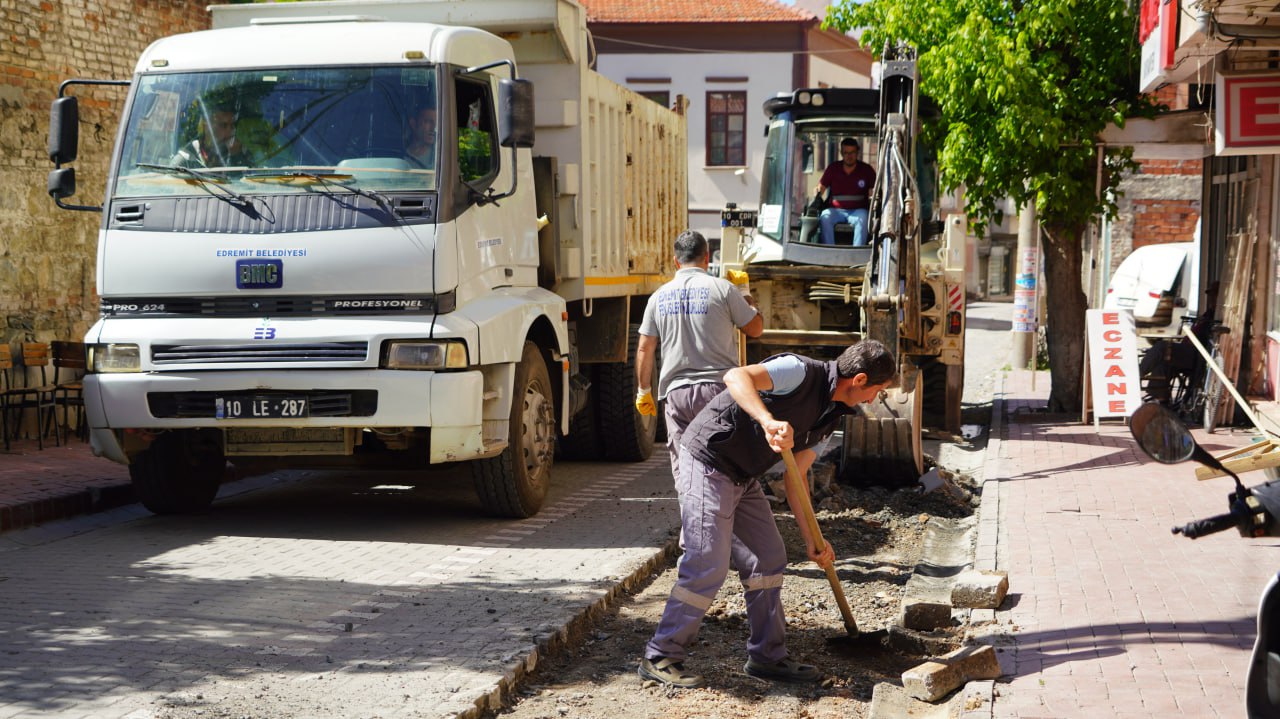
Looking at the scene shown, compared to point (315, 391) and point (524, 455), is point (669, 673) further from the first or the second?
point (524, 455)

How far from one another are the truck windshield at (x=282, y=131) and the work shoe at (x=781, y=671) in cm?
361

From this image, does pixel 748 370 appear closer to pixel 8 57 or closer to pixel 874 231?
pixel 874 231

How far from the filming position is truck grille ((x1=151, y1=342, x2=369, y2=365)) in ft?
26.0

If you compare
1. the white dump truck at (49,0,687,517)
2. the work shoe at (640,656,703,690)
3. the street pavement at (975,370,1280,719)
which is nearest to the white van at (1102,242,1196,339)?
the street pavement at (975,370,1280,719)

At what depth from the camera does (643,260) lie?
12188 millimetres

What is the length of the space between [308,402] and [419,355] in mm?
692

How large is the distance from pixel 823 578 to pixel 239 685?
358 centimetres

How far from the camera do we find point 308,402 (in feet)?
26.2

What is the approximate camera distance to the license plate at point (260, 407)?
799 cm

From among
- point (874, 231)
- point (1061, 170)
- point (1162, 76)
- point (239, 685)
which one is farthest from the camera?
point (1061, 170)

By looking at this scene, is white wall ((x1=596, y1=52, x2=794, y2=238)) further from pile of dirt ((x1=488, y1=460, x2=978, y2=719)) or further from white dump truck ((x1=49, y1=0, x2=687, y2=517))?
pile of dirt ((x1=488, y1=460, x2=978, y2=719))

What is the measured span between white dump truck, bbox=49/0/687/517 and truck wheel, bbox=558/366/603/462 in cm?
261

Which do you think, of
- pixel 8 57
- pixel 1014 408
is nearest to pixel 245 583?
pixel 8 57

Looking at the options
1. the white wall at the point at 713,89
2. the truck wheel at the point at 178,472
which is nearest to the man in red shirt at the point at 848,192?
the truck wheel at the point at 178,472
